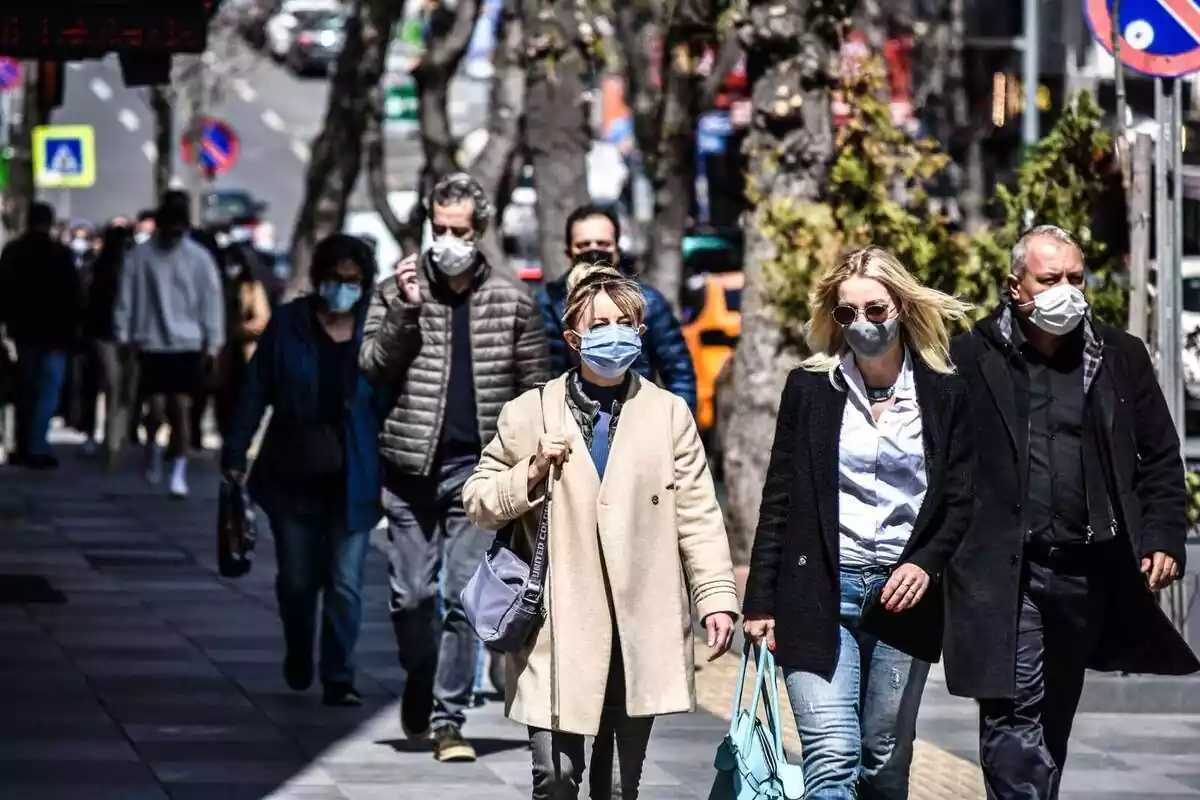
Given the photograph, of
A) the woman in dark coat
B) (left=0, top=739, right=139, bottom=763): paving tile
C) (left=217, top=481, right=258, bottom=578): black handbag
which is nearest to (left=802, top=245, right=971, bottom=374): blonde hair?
(left=0, top=739, right=139, bottom=763): paving tile

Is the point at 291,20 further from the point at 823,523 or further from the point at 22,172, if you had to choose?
the point at 823,523

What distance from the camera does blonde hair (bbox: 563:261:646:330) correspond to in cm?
638

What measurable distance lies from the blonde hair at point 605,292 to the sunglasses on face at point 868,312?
1.50 ft

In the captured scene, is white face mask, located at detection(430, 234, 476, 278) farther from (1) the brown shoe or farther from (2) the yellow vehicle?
(2) the yellow vehicle

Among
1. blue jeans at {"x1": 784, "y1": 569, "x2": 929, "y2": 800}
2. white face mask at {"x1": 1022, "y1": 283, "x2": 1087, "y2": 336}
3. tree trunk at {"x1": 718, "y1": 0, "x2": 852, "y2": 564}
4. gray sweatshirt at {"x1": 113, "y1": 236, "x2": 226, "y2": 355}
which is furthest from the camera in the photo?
gray sweatshirt at {"x1": 113, "y1": 236, "x2": 226, "y2": 355}

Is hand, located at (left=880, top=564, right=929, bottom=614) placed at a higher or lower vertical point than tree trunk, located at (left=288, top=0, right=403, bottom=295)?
lower

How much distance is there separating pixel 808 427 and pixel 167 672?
4.72 metres

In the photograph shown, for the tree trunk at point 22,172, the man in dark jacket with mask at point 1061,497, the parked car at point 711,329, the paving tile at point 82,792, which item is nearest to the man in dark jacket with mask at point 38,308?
the parked car at point 711,329

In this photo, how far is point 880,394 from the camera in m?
6.49

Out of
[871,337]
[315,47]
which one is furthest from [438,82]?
[315,47]

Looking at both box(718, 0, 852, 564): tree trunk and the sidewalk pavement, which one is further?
box(718, 0, 852, 564): tree trunk

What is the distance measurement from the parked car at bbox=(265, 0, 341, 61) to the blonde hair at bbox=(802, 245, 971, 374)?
44.1m

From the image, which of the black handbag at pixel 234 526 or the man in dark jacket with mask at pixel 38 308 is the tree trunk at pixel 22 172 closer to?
the man in dark jacket with mask at pixel 38 308

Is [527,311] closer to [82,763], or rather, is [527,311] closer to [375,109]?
[82,763]
